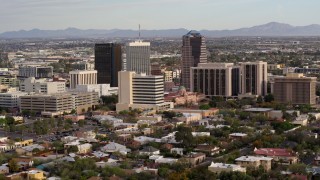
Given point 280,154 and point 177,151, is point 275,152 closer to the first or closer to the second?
point 280,154

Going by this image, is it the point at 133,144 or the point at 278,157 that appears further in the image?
the point at 133,144

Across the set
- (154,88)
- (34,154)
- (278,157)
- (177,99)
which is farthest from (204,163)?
(177,99)

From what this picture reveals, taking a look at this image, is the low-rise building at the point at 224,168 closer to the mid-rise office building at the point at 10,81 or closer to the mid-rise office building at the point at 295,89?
the mid-rise office building at the point at 295,89

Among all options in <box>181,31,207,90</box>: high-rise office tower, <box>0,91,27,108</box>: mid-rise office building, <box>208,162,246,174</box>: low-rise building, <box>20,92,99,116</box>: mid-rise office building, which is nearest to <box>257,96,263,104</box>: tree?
<box>181,31,207,90</box>: high-rise office tower

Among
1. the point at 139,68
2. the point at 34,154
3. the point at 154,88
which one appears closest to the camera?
the point at 34,154

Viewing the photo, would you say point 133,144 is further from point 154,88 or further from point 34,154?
point 154,88

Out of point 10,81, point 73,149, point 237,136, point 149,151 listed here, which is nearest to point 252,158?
point 149,151
